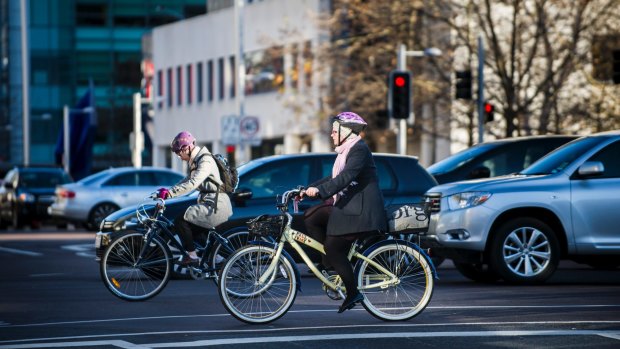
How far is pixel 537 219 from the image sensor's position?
17734 millimetres

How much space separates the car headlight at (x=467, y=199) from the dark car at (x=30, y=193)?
78.2 feet

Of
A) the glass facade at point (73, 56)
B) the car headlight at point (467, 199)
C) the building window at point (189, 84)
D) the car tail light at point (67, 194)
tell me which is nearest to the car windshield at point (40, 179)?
the car tail light at point (67, 194)

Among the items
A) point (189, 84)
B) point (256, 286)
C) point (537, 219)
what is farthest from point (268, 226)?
point (189, 84)

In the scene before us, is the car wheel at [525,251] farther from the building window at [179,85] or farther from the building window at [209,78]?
the building window at [179,85]

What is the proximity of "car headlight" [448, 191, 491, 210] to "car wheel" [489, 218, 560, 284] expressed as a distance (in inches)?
15.1

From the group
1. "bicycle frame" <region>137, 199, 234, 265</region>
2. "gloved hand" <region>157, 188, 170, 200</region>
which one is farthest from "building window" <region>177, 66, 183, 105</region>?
"gloved hand" <region>157, 188, 170, 200</region>

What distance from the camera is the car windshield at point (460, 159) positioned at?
22.5 m

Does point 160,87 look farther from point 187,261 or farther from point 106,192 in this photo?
point 187,261

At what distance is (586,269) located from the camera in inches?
839

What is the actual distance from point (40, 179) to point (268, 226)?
2891 centimetres

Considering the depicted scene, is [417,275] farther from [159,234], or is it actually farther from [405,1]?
[405,1]

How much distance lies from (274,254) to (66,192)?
23.2 meters

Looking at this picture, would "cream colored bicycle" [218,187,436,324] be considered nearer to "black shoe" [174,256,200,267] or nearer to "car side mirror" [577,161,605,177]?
"black shoe" [174,256,200,267]

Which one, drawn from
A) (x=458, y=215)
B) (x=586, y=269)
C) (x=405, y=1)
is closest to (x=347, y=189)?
(x=458, y=215)
